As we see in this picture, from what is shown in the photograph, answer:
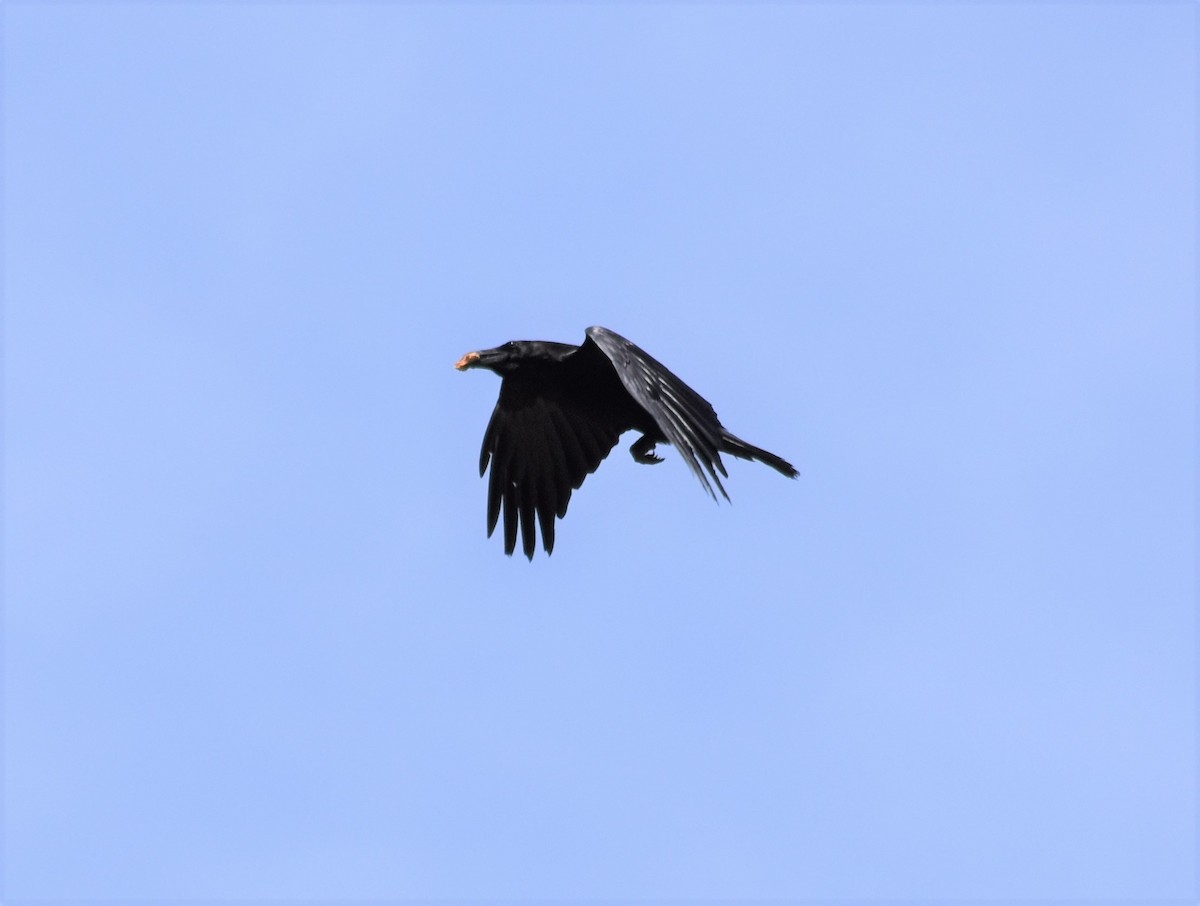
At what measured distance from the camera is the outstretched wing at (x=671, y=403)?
39.9 feet

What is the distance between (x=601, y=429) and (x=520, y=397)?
772 mm

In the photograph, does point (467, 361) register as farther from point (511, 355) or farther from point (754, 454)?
point (754, 454)

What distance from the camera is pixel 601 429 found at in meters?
14.9

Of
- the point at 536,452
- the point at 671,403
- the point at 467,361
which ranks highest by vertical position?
the point at 467,361

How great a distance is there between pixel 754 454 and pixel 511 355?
2257 mm

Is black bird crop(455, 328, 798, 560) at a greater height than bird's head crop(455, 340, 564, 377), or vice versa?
bird's head crop(455, 340, 564, 377)

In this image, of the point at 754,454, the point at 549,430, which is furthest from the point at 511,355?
the point at 754,454

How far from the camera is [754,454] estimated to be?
14.4m

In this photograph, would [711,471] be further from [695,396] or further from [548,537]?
[548,537]

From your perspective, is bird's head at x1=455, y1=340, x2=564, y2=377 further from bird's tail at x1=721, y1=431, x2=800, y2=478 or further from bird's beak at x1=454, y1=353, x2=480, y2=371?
bird's tail at x1=721, y1=431, x2=800, y2=478

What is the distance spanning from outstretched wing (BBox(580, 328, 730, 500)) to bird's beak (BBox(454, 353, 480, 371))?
1552 mm

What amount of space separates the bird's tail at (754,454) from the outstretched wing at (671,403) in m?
0.67

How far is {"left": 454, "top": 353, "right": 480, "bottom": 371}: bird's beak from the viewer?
14.5 meters

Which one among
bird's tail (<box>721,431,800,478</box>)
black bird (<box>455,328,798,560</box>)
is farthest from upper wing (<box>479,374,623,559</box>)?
bird's tail (<box>721,431,800,478</box>)
